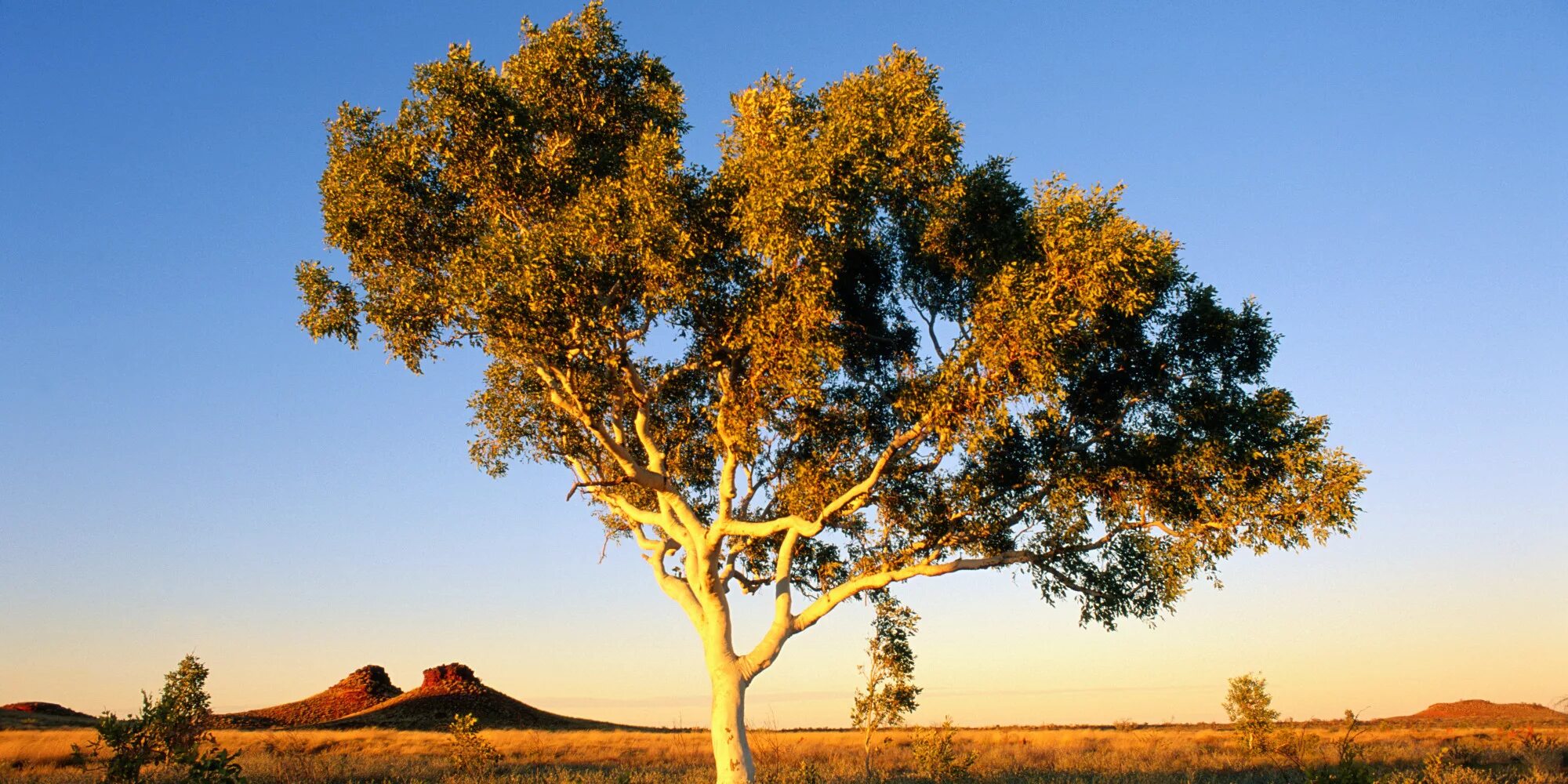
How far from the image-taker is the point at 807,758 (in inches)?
1326

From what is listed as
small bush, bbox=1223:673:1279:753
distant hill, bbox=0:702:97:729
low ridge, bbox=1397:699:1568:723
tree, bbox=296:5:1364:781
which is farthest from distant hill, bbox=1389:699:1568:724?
A: distant hill, bbox=0:702:97:729

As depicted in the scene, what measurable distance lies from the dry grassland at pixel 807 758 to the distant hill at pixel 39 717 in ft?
46.0

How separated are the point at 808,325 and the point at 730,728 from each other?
8412 millimetres

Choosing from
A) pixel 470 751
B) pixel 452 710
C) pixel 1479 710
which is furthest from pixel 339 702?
pixel 1479 710

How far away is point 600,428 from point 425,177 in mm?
6909

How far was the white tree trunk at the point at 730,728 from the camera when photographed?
20.4m

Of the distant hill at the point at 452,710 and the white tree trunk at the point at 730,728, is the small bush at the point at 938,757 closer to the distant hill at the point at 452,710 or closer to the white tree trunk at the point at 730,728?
the white tree trunk at the point at 730,728

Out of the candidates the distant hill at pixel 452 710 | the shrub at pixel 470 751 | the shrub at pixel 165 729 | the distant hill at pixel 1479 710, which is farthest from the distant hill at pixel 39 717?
the distant hill at pixel 1479 710

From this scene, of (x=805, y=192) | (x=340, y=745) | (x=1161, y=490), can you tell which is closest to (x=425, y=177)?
(x=805, y=192)

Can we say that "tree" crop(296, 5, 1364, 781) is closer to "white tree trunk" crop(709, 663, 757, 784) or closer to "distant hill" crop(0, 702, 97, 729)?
"white tree trunk" crop(709, 663, 757, 784)

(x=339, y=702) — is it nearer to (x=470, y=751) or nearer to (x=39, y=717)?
(x=39, y=717)

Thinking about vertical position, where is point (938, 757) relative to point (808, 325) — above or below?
below

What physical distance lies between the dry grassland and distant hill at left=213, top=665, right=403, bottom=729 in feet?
75.6

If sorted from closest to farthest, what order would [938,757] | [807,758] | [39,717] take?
1. [938,757]
2. [807,758]
3. [39,717]
